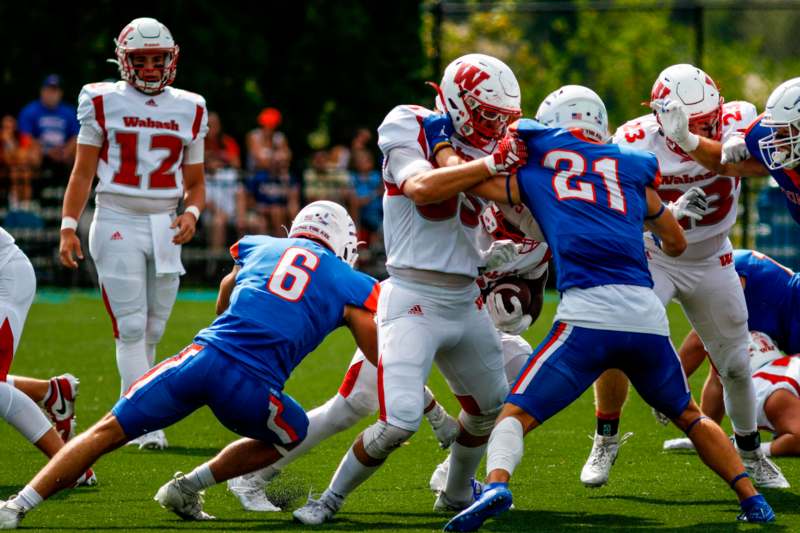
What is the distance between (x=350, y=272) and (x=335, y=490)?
895mm

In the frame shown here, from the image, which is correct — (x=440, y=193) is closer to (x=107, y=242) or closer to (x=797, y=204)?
(x=797, y=204)

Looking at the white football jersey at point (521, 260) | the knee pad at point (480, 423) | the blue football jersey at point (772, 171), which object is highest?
the blue football jersey at point (772, 171)

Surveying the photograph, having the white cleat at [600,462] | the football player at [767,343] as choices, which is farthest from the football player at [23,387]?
the football player at [767,343]

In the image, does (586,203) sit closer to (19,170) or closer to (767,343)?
(767,343)

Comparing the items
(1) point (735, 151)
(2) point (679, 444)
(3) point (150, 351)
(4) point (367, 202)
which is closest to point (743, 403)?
(2) point (679, 444)

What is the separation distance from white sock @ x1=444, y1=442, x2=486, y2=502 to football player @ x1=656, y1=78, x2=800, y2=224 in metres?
1.68

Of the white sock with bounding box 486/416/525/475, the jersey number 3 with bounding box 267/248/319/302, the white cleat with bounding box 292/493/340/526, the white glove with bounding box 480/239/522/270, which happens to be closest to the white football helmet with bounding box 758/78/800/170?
the white glove with bounding box 480/239/522/270

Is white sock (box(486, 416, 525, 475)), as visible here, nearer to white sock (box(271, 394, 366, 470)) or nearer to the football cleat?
white sock (box(271, 394, 366, 470))

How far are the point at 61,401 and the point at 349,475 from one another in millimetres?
1877

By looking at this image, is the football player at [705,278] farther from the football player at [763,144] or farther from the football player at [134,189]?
the football player at [134,189]

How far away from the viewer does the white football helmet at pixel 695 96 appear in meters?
6.71

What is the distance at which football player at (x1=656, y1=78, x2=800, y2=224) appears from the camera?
20.2 ft

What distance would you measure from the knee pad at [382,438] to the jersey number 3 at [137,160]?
264cm

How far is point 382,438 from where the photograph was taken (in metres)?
5.59
